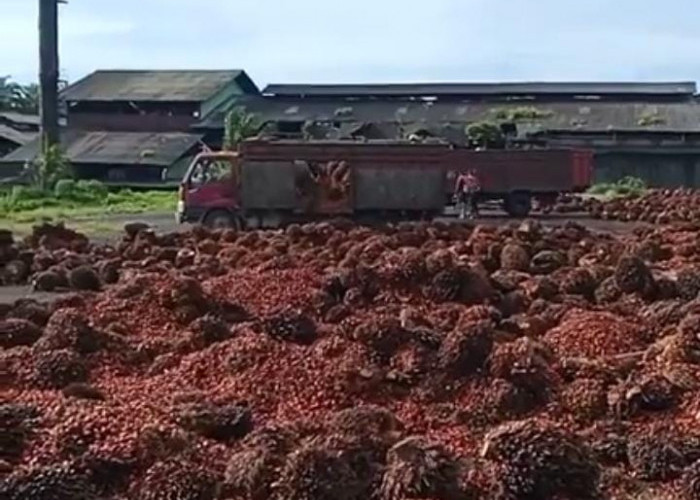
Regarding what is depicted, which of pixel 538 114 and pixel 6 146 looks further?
pixel 6 146

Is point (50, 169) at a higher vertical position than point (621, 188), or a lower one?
higher

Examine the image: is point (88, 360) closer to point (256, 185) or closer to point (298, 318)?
point (298, 318)

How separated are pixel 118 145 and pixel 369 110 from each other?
967 cm

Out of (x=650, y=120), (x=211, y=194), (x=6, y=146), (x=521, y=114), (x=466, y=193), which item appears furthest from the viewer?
(x=6, y=146)

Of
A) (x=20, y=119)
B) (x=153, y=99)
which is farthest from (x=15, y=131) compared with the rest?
(x=153, y=99)

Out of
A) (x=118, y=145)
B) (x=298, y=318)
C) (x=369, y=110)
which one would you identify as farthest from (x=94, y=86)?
(x=298, y=318)

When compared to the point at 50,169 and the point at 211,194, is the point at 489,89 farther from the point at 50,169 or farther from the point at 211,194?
the point at 211,194

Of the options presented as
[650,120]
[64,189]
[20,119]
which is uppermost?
[650,120]

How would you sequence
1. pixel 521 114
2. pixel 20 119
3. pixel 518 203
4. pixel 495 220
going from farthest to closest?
pixel 20 119
pixel 521 114
pixel 518 203
pixel 495 220

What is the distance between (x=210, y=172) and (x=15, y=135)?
3414cm

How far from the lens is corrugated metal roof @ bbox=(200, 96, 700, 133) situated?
45312 mm

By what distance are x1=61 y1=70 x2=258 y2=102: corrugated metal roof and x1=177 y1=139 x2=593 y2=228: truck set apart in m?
27.4

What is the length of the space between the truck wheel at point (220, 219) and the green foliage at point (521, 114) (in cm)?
2253

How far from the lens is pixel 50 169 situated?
42156mm
